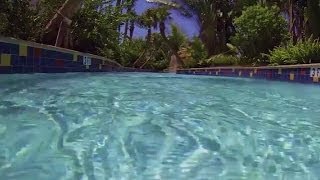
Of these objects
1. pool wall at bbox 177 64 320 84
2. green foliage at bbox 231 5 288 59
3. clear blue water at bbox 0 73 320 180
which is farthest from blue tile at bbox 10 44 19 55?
green foliage at bbox 231 5 288 59

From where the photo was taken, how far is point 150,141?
7.35 feet

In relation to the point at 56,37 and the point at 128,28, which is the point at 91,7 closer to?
the point at 56,37

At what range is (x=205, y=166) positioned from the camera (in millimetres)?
1959

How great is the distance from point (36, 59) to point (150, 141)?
17.5 ft

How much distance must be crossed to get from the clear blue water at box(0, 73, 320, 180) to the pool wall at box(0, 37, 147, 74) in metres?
2.80

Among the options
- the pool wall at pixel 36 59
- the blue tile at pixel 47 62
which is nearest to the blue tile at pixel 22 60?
the pool wall at pixel 36 59

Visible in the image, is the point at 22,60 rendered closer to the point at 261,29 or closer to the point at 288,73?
the point at 288,73

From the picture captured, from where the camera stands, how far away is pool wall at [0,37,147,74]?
19.2ft

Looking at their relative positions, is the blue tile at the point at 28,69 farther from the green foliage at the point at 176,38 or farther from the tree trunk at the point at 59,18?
the green foliage at the point at 176,38

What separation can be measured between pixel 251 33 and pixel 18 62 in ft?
33.7

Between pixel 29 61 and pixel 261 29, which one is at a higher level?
pixel 261 29

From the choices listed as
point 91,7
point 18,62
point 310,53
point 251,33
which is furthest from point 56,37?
point 251,33

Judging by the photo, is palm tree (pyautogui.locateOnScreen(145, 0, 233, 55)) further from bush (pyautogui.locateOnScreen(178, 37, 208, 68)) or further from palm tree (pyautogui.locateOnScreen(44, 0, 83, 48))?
palm tree (pyautogui.locateOnScreen(44, 0, 83, 48))

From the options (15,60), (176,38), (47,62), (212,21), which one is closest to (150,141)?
(15,60)
